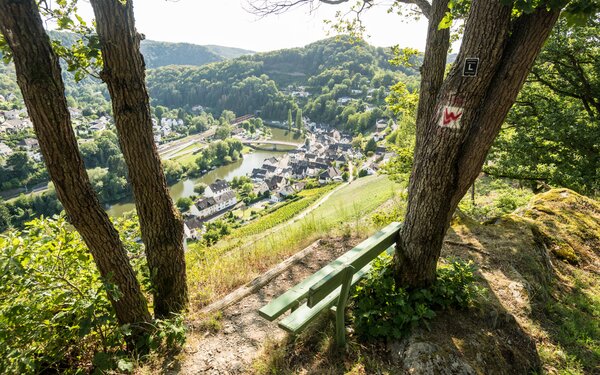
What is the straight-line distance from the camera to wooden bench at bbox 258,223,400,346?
7.70 ft

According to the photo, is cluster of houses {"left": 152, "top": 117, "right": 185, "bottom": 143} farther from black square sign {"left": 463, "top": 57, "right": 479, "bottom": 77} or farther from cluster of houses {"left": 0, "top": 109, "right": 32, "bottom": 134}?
black square sign {"left": 463, "top": 57, "right": 479, "bottom": 77}

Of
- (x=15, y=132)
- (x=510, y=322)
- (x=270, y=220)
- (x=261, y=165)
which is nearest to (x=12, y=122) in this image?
(x=15, y=132)

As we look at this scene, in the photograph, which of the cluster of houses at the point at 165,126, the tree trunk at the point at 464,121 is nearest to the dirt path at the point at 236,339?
the tree trunk at the point at 464,121

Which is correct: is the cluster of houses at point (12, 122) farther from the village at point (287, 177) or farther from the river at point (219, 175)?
the village at point (287, 177)

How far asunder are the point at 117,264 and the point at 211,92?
439 feet

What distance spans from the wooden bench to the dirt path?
0.70 m

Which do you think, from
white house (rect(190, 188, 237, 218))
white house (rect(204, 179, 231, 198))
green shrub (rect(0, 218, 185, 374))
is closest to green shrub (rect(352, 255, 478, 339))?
green shrub (rect(0, 218, 185, 374))

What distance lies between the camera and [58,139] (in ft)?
7.52

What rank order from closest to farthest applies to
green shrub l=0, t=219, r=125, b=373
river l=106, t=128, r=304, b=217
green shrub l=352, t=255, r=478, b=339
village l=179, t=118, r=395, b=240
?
Result: green shrub l=0, t=219, r=125, b=373 → green shrub l=352, t=255, r=478, b=339 → village l=179, t=118, r=395, b=240 → river l=106, t=128, r=304, b=217

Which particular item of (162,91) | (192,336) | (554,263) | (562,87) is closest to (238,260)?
(192,336)

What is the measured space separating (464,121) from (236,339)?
9.96 ft

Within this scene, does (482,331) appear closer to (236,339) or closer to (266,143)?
(236,339)

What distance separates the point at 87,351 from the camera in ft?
9.37

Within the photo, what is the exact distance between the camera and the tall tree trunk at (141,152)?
2.52 meters
